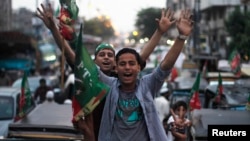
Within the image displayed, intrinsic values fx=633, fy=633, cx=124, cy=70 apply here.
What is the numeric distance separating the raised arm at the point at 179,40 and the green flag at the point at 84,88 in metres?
0.61

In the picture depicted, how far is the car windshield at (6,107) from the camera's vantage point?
1169cm

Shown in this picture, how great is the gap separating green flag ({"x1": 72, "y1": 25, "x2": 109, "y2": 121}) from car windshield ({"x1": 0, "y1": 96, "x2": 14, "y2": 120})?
24.9 feet

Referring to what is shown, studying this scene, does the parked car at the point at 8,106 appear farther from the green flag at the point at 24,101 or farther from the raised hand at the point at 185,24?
the raised hand at the point at 185,24

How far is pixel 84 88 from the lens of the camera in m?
4.09

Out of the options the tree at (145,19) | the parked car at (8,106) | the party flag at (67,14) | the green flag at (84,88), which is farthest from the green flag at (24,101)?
the tree at (145,19)

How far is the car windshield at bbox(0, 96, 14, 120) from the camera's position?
11.7 m

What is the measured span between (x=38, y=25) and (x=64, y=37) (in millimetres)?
61244

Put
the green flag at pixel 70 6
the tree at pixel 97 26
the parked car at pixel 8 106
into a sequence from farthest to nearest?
the tree at pixel 97 26 → the parked car at pixel 8 106 → the green flag at pixel 70 6

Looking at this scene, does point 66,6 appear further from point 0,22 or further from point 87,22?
point 87,22

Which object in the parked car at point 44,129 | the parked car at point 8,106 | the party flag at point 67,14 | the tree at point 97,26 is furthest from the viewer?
the tree at point 97,26

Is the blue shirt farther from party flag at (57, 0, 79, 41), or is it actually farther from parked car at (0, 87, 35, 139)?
parked car at (0, 87, 35, 139)

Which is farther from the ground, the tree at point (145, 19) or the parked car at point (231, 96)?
the tree at point (145, 19)

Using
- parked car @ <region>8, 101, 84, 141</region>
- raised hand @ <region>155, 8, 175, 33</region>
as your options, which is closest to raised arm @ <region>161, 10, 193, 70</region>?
raised hand @ <region>155, 8, 175, 33</region>

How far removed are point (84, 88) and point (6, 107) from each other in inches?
324
